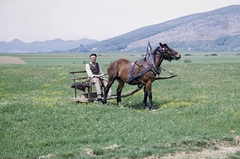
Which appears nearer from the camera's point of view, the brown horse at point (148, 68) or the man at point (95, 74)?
the brown horse at point (148, 68)

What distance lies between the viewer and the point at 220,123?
1512 cm

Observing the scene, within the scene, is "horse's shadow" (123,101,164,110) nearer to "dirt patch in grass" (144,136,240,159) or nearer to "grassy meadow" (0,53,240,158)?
"grassy meadow" (0,53,240,158)

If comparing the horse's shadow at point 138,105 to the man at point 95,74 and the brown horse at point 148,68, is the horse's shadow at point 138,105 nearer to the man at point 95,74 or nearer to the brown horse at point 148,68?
the brown horse at point 148,68

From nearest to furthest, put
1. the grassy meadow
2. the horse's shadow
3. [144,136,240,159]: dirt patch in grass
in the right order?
[144,136,240,159]: dirt patch in grass < the grassy meadow < the horse's shadow

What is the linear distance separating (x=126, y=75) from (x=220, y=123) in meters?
5.66

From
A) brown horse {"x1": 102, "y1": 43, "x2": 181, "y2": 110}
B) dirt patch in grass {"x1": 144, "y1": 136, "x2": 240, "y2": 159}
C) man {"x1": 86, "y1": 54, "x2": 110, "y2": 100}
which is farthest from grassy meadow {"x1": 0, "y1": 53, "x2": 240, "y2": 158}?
brown horse {"x1": 102, "y1": 43, "x2": 181, "y2": 110}

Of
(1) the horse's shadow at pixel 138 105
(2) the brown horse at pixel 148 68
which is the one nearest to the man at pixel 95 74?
(2) the brown horse at pixel 148 68

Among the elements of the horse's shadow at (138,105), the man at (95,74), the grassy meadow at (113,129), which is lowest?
the horse's shadow at (138,105)

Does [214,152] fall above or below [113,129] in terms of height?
below

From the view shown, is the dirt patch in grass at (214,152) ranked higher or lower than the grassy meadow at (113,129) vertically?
lower

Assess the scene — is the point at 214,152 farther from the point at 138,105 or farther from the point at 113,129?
the point at 138,105

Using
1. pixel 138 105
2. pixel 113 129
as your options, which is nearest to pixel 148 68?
pixel 138 105

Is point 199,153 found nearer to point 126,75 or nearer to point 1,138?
point 1,138

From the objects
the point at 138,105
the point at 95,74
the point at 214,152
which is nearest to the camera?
the point at 214,152
